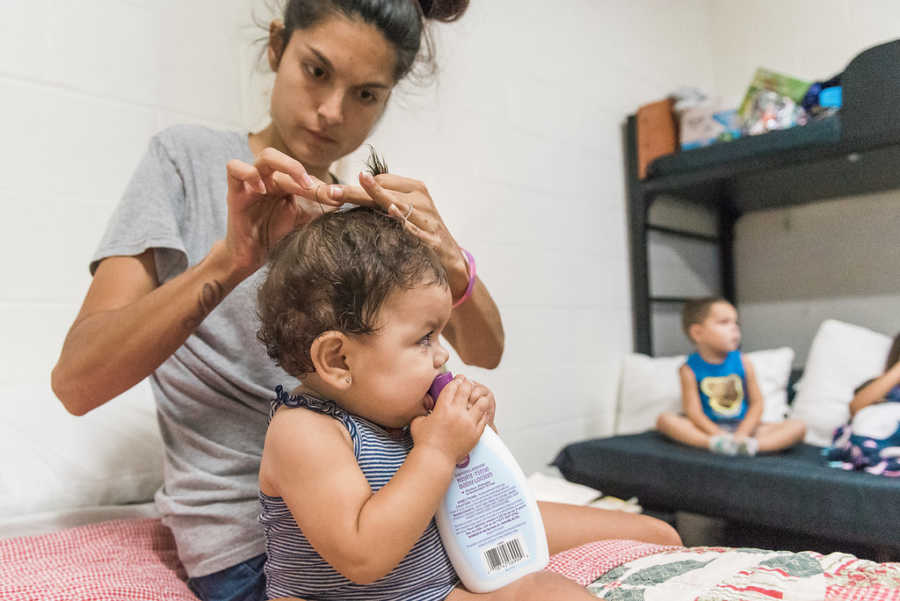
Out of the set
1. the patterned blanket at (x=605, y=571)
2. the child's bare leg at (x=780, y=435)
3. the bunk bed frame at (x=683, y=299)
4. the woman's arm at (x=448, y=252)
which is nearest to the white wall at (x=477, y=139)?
the bunk bed frame at (x=683, y=299)

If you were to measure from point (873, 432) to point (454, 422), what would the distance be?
1.40 metres

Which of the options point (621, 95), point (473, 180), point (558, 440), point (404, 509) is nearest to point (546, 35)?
point (621, 95)

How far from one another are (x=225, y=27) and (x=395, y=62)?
82 cm

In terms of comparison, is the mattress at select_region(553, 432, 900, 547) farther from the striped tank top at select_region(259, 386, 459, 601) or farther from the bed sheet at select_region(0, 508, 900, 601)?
the striped tank top at select_region(259, 386, 459, 601)

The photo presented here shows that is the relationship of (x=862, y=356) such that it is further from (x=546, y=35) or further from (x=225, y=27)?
(x=225, y=27)

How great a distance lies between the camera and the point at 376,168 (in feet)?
2.63

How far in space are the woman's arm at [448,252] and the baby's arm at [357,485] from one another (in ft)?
0.67

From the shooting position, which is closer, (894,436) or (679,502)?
(894,436)

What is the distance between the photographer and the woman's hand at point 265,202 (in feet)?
2.26

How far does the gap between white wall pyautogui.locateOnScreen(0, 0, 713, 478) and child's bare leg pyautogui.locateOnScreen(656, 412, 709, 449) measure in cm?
30

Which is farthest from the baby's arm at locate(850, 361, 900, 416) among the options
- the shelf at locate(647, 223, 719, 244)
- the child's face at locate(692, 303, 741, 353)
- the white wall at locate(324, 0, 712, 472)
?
the shelf at locate(647, 223, 719, 244)

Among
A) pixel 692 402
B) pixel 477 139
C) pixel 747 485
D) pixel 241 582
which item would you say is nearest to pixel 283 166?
pixel 241 582

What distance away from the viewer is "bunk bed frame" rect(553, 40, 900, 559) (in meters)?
1.48

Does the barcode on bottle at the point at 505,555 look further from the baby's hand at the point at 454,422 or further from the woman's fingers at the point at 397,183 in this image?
the woman's fingers at the point at 397,183
